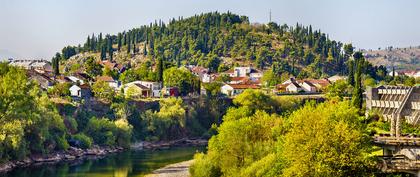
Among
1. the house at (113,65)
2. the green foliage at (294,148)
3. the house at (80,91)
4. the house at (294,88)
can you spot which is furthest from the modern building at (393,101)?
the house at (113,65)

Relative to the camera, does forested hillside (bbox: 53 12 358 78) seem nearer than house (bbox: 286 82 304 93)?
No

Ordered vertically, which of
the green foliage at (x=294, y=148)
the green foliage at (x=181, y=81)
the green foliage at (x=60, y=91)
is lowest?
the green foliage at (x=294, y=148)

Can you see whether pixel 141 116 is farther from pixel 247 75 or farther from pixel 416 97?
pixel 247 75

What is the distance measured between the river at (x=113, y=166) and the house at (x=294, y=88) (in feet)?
180

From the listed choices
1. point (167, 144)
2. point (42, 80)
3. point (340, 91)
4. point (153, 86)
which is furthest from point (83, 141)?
point (340, 91)

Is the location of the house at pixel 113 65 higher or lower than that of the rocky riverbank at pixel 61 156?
higher

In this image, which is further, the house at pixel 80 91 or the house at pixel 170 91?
the house at pixel 170 91

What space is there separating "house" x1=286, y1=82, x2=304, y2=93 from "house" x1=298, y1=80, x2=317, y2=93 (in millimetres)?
1599

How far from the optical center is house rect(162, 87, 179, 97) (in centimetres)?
11446

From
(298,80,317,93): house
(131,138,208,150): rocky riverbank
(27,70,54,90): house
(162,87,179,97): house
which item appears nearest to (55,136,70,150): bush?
(131,138,208,150): rocky riverbank

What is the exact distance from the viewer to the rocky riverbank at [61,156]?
6419 cm

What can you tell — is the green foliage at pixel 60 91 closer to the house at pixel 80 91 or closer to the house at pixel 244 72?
the house at pixel 80 91

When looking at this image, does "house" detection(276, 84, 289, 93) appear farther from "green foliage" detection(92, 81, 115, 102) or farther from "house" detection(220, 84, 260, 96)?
"green foliage" detection(92, 81, 115, 102)

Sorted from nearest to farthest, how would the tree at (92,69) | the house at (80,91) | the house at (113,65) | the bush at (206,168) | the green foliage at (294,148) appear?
the green foliage at (294,148) < the bush at (206,168) < the house at (80,91) < the tree at (92,69) < the house at (113,65)
